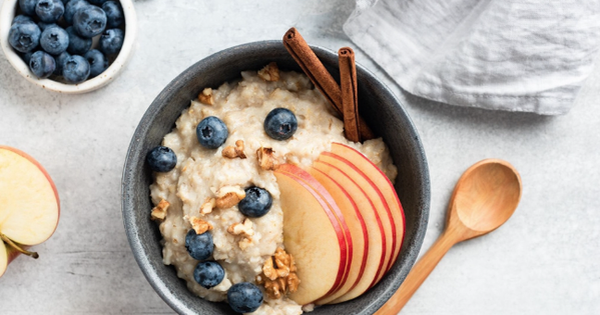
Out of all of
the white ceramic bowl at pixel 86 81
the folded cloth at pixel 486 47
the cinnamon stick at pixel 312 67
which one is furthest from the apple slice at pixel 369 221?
the white ceramic bowl at pixel 86 81

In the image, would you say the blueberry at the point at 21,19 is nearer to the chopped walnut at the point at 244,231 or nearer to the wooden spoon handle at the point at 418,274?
the chopped walnut at the point at 244,231

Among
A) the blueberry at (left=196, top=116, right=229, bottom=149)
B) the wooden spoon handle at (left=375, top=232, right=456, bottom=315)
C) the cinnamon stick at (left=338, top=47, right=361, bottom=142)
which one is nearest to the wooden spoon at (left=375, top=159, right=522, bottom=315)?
the wooden spoon handle at (left=375, top=232, right=456, bottom=315)

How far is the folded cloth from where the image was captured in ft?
6.44

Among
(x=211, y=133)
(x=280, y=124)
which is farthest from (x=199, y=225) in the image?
(x=280, y=124)

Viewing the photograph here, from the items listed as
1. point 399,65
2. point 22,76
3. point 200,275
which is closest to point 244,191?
point 200,275

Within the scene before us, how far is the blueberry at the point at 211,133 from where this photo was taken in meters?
1.67

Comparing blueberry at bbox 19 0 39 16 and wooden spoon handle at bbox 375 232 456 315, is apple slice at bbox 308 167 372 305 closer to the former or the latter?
wooden spoon handle at bbox 375 232 456 315

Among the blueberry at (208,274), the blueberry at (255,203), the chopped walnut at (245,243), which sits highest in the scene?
the blueberry at (255,203)

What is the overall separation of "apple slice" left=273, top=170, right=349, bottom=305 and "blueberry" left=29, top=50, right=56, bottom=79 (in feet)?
2.98

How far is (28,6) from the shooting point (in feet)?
6.32

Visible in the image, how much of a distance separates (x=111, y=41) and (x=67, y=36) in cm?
15

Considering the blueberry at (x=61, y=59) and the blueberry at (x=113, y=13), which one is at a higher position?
the blueberry at (x=113, y=13)

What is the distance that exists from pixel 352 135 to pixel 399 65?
0.43 m

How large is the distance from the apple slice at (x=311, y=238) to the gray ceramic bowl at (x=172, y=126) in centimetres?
13
